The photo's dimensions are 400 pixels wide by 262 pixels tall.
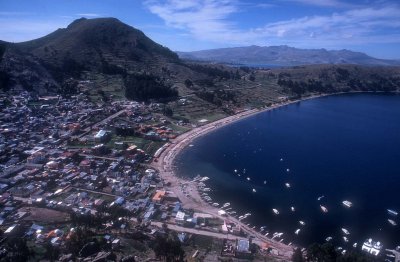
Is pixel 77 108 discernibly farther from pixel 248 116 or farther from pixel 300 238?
pixel 300 238

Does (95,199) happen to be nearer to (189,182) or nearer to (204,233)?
(189,182)

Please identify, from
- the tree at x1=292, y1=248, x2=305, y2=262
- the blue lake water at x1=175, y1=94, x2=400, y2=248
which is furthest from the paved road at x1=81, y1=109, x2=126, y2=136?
the tree at x1=292, y1=248, x2=305, y2=262

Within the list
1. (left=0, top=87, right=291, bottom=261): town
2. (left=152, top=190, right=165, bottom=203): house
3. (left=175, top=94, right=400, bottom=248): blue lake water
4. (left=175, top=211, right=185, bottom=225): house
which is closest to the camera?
(left=0, top=87, right=291, bottom=261): town

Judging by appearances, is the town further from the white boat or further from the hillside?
the hillside

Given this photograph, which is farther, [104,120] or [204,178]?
[104,120]

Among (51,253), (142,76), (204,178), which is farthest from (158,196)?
(142,76)

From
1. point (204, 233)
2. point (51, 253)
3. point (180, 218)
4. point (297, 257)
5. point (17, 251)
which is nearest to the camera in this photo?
point (17, 251)

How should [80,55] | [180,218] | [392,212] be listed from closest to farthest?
[180,218]
[392,212]
[80,55]
